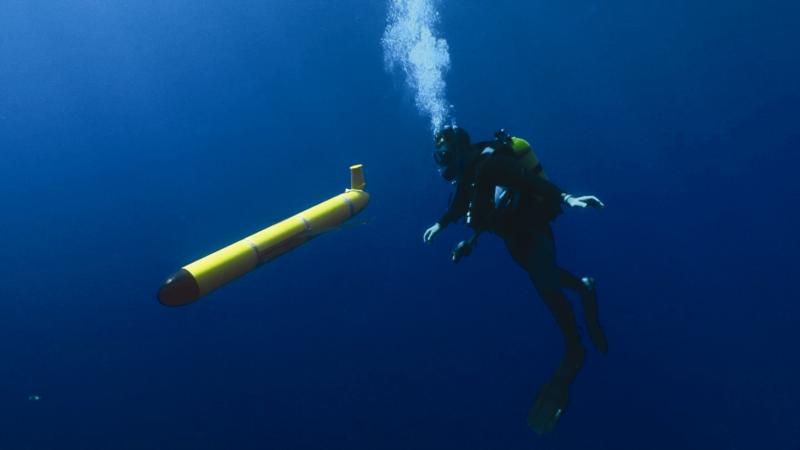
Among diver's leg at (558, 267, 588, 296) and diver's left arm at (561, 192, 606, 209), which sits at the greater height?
diver's left arm at (561, 192, 606, 209)

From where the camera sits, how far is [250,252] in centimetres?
421

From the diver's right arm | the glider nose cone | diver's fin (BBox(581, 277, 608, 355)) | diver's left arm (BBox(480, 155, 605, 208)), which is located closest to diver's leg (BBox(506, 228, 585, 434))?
diver's fin (BBox(581, 277, 608, 355))

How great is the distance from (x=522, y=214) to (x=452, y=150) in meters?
0.88

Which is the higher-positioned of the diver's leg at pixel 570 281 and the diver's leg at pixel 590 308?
the diver's leg at pixel 570 281

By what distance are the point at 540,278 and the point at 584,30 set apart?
15.1m

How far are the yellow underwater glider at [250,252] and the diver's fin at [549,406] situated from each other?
265 centimetres

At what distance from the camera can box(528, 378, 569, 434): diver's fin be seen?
3.98m

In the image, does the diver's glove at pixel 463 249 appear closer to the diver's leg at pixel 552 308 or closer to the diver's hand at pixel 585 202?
the diver's leg at pixel 552 308

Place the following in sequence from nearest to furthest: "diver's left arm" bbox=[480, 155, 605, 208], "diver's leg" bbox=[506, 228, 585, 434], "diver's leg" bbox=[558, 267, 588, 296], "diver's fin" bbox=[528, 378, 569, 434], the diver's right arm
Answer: "diver's left arm" bbox=[480, 155, 605, 208] < "diver's fin" bbox=[528, 378, 569, 434] < "diver's leg" bbox=[506, 228, 585, 434] < the diver's right arm < "diver's leg" bbox=[558, 267, 588, 296]

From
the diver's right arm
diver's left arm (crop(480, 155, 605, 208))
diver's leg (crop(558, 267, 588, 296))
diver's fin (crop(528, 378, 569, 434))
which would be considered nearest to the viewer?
diver's left arm (crop(480, 155, 605, 208))

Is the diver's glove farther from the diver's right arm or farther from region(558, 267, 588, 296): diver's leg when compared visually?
region(558, 267, 588, 296): diver's leg

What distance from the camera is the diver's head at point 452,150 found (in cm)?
393

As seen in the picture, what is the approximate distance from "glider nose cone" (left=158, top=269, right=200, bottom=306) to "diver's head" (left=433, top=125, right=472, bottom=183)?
2.19 m

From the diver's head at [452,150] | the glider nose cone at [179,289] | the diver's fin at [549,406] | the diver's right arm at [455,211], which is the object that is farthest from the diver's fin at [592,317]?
the glider nose cone at [179,289]
